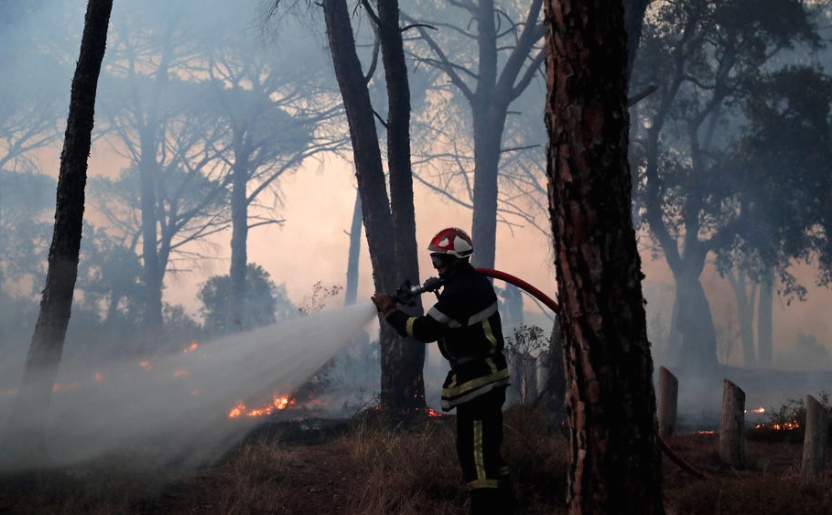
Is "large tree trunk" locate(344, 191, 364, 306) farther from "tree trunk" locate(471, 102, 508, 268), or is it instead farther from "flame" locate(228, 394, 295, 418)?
"flame" locate(228, 394, 295, 418)

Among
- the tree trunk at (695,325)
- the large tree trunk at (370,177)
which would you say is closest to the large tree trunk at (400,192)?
the large tree trunk at (370,177)

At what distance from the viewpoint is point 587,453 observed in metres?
3.79

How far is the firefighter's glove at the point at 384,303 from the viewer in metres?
5.12

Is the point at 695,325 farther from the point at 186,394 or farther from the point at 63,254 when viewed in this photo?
the point at 63,254

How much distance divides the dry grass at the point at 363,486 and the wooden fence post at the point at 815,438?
0.53 meters

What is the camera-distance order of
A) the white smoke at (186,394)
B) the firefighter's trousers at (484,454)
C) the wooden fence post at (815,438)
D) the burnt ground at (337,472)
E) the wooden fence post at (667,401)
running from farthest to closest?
the wooden fence post at (667,401) < the white smoke at (186,394) < the wooden fence post at (815,438) < the burnt ground at (337,472) < the firefighter's trousers at (484,454)

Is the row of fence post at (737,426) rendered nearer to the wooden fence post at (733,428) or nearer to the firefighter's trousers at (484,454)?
the wooden fence post at (733,428)

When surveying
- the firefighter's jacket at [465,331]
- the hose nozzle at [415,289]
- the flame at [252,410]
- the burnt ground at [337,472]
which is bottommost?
the burnt ground at [337,472]

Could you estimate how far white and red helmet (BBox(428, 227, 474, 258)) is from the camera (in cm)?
522

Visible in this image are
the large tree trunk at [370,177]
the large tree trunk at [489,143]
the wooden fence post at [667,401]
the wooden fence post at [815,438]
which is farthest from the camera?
the large tree trunk at [489,143]

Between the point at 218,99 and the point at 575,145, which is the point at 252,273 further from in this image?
the point at 575,145

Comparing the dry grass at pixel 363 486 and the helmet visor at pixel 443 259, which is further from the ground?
the helmet visor at pixel 443 259

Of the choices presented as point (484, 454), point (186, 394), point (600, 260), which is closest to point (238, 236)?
point (186, 394)

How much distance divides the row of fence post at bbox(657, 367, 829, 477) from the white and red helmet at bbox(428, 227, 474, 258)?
3.89m
